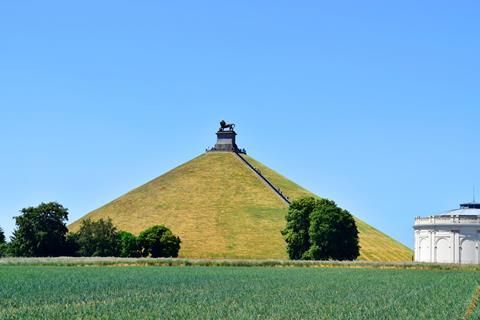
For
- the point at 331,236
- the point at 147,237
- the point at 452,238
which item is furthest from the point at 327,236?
the point at 147,237

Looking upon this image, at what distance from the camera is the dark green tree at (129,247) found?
424 ft

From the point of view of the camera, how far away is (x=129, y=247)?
129 metres

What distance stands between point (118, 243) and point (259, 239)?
37.8m

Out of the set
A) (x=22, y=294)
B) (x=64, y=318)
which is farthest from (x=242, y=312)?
(x=22, y=294)

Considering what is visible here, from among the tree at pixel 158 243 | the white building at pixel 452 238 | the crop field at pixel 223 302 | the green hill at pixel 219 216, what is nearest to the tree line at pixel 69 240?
the tree at pixel 158 243

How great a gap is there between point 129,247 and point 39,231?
16860mm

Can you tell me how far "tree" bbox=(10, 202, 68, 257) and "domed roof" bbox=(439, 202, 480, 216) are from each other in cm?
6810

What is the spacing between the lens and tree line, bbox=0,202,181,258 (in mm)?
119562

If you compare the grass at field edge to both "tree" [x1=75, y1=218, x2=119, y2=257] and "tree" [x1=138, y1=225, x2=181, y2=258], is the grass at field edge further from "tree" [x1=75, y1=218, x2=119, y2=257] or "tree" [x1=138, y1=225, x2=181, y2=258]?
"tree" [x1=138, y1=225, x2=181, y2=258]

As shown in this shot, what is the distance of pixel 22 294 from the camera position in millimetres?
38656

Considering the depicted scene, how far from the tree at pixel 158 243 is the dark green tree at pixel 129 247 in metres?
0.92

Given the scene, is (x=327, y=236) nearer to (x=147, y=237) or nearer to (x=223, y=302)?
(x=147, y=237)

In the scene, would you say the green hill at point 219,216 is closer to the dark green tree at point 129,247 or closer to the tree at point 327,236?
the dark green tree at point 129,247

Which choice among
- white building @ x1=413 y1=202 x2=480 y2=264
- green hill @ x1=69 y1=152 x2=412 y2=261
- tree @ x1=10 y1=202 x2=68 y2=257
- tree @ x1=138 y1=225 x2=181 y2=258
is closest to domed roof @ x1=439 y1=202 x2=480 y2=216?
white building @ x1=413 y1=202 x2=480 y2=264
